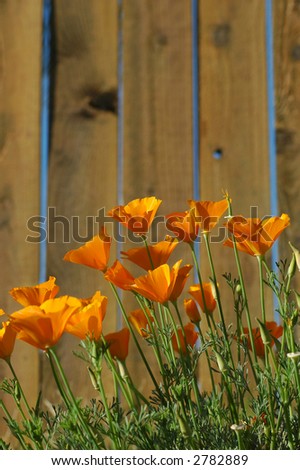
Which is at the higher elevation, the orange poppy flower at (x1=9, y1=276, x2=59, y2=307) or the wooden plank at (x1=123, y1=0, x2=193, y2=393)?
the wooden plank at (x1=123, y1=0, x2=193, y2=393)

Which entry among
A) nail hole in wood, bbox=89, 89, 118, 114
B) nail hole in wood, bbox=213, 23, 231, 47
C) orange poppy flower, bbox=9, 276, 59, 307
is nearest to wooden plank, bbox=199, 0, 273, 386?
nail hole in wood, bbox=213, 23, 231, 47

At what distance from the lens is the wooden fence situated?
5.65 feet

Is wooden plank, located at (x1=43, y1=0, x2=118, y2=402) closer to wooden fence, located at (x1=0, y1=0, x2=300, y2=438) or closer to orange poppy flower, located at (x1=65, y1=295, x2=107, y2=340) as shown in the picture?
wooden fence, located at (x1=0, y1=0, x2=300, y2=438)

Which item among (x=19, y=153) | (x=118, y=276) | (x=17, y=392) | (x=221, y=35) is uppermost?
(x=221, y=35)

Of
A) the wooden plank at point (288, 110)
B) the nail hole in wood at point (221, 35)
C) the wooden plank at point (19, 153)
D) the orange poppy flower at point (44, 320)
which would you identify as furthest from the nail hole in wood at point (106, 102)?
the orange poppy flower at point (44, 320)

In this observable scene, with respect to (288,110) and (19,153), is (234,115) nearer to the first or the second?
(288,110)

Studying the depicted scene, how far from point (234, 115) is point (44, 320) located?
47.7 inches

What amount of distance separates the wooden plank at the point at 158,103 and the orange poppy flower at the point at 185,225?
0.88m

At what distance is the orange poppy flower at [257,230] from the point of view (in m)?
0.75

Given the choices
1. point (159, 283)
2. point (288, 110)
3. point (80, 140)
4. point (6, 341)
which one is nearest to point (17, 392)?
point (6, 341)

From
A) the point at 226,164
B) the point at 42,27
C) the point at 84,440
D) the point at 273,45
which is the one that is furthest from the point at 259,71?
the point at 84,440

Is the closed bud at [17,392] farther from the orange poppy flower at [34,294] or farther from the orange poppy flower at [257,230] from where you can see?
the orange poppy flower at [257,230]

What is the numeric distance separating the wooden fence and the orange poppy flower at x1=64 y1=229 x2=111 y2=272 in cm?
87

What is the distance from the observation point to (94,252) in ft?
2.68
